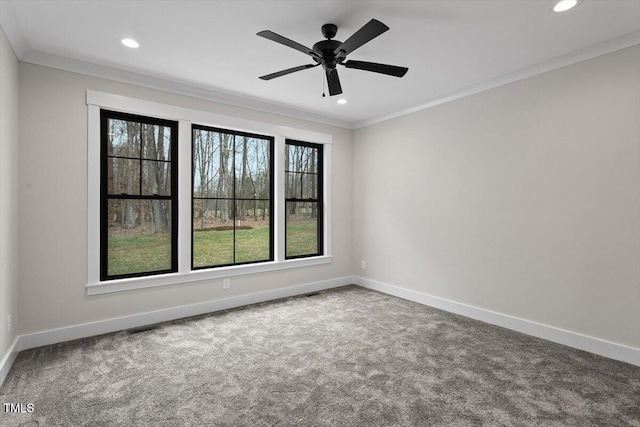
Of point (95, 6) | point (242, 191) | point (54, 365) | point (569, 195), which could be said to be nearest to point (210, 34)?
point (95, 6)

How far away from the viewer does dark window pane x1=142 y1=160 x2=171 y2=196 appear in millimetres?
3709

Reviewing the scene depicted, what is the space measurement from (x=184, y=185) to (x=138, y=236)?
2.49 feet

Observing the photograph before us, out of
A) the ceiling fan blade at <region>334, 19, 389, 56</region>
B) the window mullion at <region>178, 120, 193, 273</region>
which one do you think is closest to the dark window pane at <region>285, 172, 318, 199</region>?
the window mullion at <region>178, 120, 193, 273</region>

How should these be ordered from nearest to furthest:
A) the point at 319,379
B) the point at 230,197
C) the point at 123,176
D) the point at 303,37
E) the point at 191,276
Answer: the point at 319,379 → the point at 303,37 → the point at 123,176 → the point at 191,276 → the point at 230,197

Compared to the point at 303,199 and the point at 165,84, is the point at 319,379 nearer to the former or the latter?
the point at 303,199

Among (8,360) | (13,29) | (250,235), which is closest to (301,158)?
(250,235)

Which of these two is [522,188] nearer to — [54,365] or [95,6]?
[95,6]

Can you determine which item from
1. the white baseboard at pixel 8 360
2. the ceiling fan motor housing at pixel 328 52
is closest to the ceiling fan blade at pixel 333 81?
the ceiling fan motor housing at pixel 328 52

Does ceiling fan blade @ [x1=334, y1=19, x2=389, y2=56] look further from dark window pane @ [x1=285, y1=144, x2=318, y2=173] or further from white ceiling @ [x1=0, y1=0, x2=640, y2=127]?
dark window pane @ [x1=285, y1=144, x2=318, y2=173]

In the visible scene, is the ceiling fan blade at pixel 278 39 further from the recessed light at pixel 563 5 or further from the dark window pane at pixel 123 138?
the dark window pane at pixel 123 138

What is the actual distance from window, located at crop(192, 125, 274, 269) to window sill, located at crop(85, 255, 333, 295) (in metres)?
0.17

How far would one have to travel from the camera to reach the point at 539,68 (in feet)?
10.7

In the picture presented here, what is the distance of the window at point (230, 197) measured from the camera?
4.23 meters

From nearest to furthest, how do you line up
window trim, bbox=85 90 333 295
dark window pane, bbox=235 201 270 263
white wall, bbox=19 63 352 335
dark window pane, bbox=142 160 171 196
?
white wall, bbox=19 63 352 335 → window trim, bbox=85 90 333 295 → dark window pane, bbox=142 160 171 196 → dark window pane, bbox=235 201 270 263
